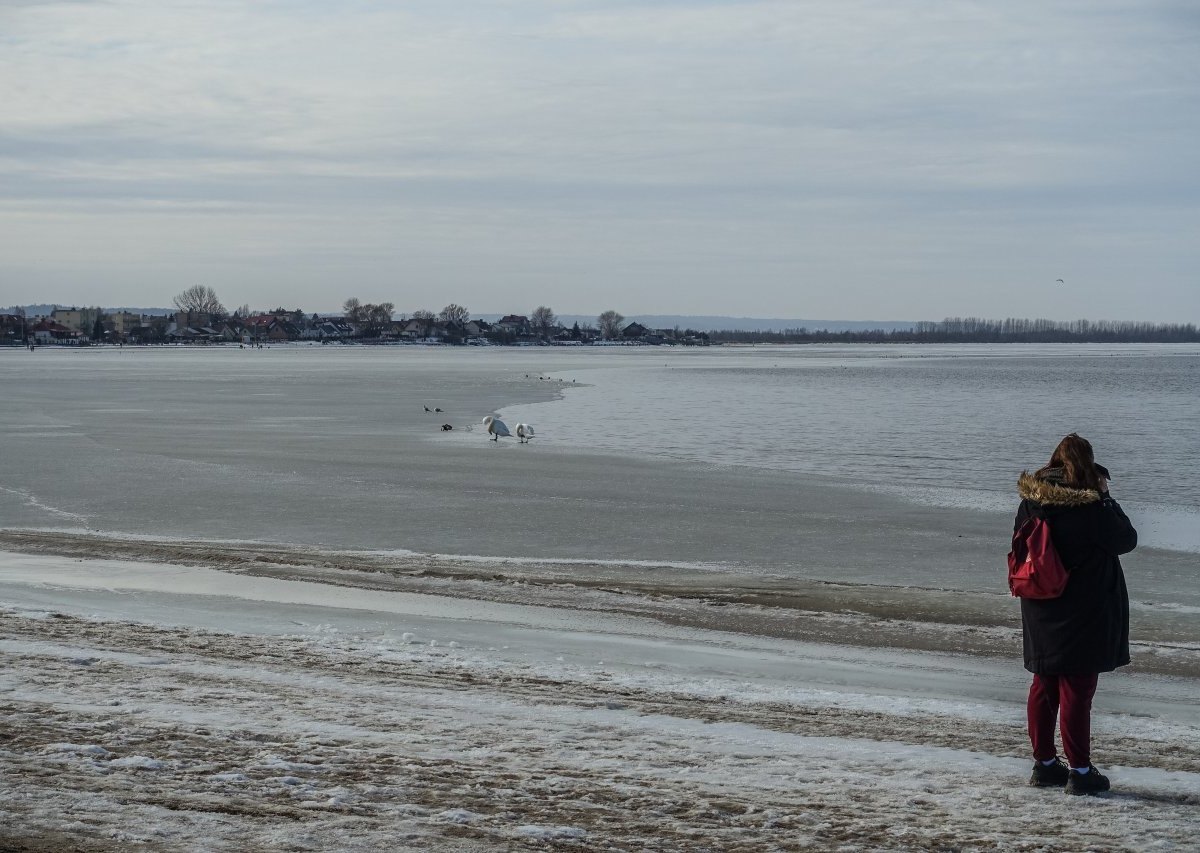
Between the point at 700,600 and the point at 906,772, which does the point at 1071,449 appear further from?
the point at 700,600

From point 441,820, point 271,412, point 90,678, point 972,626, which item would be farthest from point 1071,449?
point 271,412

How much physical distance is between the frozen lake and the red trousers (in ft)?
19.2

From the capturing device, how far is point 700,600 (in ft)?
35.9

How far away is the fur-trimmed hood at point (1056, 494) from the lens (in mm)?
5605

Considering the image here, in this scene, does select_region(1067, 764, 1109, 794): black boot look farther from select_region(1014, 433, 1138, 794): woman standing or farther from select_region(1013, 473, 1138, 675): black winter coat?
select_region(1013, 473, 1138, 675): black winter coat

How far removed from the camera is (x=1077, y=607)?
573 centimetres

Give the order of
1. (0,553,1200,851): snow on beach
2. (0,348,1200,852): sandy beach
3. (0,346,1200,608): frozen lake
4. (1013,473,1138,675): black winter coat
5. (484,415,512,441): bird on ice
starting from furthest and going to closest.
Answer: (484,415,512,441): bird on ice < (0,346,1200,608): frozen lake < (1013,473,1138,675): black winter coat < (0,348,1200,852): sandy beach < (0,553,1200,851): snow on beach

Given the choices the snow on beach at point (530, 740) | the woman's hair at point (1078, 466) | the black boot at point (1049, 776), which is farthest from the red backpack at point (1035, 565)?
the snow on beach at point (530, 740)

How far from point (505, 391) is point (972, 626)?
39.5 metres

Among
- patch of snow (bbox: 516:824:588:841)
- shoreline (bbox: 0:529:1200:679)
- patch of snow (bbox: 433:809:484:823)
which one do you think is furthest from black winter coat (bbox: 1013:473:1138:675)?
shoreline (bbox: 0:529:1200:679)

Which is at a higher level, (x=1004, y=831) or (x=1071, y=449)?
(x=1071, y=449)

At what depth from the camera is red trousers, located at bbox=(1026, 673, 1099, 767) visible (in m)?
5.77

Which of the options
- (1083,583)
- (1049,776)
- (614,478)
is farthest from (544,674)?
(614,478)

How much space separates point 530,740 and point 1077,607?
8.75 ft
